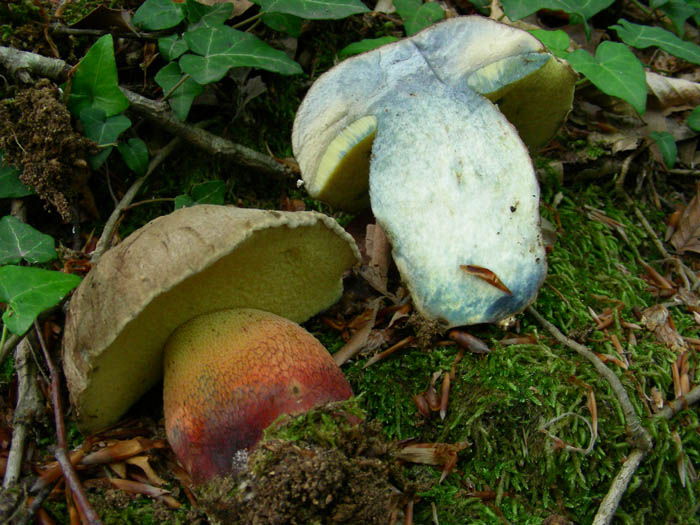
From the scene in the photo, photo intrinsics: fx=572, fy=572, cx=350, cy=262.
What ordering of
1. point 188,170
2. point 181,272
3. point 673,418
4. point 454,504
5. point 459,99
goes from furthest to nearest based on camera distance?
point 188,170 → point 459,99 → point 673,418 → point 454,504 → point 181,272

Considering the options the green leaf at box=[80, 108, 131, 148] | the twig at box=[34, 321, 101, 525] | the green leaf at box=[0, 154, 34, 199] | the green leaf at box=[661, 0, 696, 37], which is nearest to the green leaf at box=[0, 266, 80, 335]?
the twig at box=[34, 321, 101, 525]

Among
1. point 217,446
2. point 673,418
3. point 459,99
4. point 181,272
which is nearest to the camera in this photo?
point 181,272

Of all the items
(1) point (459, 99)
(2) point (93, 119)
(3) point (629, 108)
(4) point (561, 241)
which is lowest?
(4) point (561, 241)

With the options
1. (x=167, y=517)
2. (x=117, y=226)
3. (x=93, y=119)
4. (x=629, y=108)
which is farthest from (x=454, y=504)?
(x=629, y=108)

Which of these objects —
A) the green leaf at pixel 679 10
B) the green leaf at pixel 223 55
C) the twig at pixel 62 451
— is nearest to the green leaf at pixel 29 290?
the twig at pixel 62 451

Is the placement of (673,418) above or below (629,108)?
below

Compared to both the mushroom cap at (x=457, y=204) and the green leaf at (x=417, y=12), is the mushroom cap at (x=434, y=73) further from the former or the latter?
the green leaf at (x=417, y=12)

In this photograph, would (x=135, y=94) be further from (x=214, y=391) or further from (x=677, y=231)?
(x=677, y=231)

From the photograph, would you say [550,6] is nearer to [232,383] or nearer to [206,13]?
[206,13]
